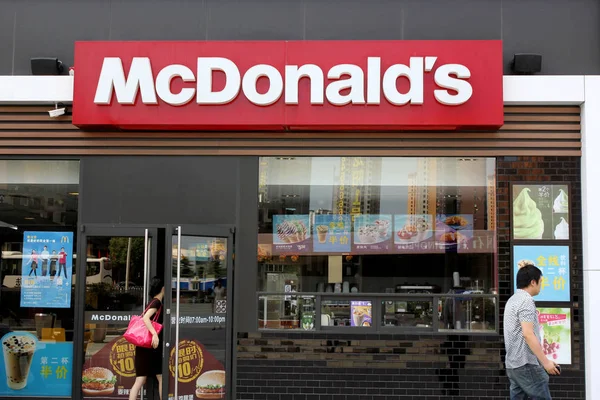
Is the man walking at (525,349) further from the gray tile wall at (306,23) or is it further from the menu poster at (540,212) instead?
the gray tile wall at (306,23)

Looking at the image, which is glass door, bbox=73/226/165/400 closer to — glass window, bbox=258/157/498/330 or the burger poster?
the burger poster

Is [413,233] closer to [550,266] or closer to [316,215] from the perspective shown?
[316,215]

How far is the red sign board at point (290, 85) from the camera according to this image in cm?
826

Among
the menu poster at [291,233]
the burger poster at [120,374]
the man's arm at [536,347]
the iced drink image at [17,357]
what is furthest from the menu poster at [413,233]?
the iced drink image at [17,357]

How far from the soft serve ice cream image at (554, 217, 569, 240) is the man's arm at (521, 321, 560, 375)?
8.79 ft

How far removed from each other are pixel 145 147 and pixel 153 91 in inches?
30.6

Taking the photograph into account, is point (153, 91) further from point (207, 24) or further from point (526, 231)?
point (526, 231)

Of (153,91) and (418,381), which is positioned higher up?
(153,91)

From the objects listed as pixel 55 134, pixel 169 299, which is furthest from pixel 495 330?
pixel 55 134

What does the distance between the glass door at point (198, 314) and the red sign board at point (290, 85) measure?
4.91 feet

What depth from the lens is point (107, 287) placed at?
8562 mm

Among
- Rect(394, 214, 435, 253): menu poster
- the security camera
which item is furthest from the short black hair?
the security camera

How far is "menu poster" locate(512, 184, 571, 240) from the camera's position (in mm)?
8461

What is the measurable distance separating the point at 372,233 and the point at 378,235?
8 centimetres
